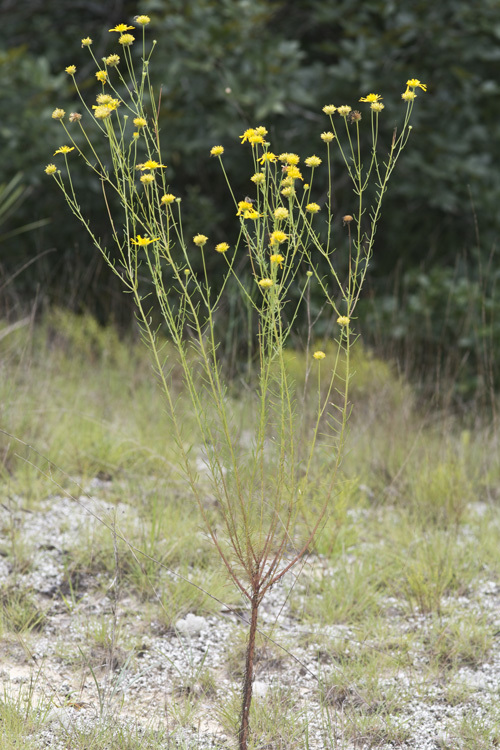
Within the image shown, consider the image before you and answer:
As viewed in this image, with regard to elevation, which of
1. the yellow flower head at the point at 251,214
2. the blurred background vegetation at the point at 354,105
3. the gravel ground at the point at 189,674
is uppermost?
the blurred background vegetation at the point at 354,105

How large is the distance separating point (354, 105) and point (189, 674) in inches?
143

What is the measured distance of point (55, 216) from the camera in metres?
5.83

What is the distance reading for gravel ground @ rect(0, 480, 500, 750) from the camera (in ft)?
6.75

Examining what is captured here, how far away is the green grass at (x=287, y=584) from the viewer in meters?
2.13

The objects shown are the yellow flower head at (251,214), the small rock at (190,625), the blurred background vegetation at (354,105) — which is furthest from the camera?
the blurred background vegetation at (354,105)

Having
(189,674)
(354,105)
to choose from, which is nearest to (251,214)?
(189,674)

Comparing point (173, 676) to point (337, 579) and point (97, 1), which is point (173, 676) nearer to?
point (337, 579)

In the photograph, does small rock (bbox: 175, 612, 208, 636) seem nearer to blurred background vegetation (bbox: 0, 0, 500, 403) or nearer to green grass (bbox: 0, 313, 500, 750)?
green grass (bbox: 0, 313, 500, 750)

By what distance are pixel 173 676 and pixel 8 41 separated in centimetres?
490

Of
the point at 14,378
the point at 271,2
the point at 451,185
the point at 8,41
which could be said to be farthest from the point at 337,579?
→ the point at 8,41

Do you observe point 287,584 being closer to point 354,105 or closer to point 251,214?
point 251,214

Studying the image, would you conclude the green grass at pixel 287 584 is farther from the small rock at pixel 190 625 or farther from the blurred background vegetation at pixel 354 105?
the blurred background vegetation at pixel 354 105

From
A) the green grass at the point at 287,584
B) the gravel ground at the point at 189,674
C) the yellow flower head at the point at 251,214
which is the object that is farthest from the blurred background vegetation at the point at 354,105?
the yellow flower head at the point at 251,214

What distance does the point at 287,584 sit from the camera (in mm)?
2732
